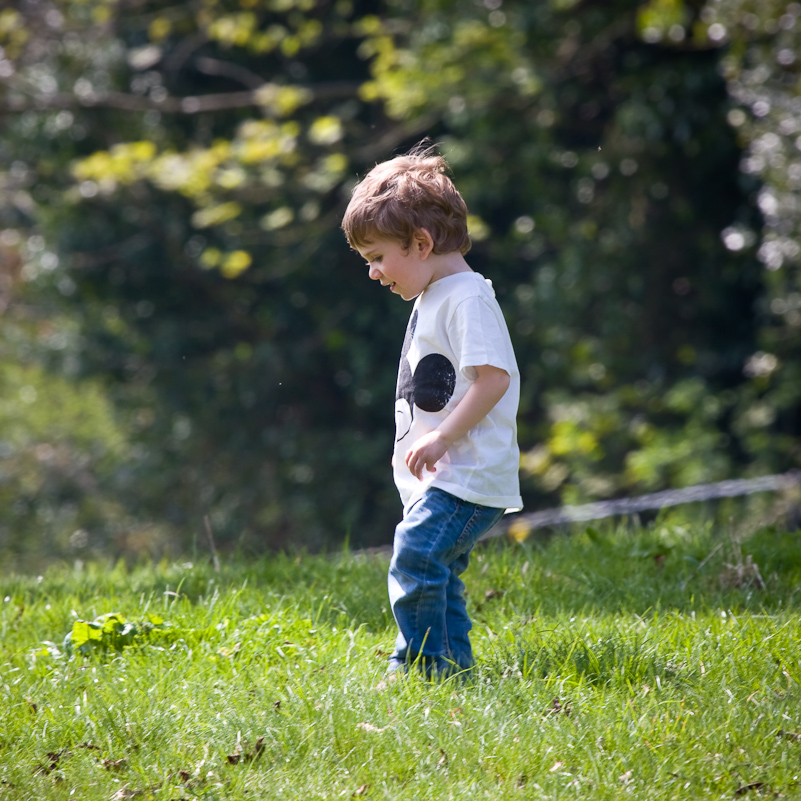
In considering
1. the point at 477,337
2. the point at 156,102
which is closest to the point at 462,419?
the point at 477,337

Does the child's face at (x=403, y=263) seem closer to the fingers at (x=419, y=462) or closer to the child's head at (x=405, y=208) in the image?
the child's head at (x=405, y=208)

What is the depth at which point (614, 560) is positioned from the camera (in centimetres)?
417

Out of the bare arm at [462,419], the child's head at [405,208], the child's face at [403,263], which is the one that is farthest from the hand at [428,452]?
the child's head at [405,208]

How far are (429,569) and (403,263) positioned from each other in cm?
93

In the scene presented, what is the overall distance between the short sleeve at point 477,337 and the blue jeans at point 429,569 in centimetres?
41

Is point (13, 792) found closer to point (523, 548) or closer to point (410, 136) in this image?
point (523, 548)

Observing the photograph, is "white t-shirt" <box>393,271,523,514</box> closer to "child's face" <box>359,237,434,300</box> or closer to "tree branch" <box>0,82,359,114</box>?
"child's face" <box>359,237,434,300</box>

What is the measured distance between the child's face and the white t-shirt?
0.05 metres

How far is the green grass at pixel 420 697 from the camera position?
2.42 meters

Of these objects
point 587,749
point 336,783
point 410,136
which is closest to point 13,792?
point 336,783

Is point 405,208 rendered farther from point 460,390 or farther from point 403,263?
point 460,390

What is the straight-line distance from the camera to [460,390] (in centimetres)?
289

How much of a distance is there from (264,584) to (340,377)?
8.45 m

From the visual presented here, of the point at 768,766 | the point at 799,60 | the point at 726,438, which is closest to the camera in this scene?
the point at 768,766
